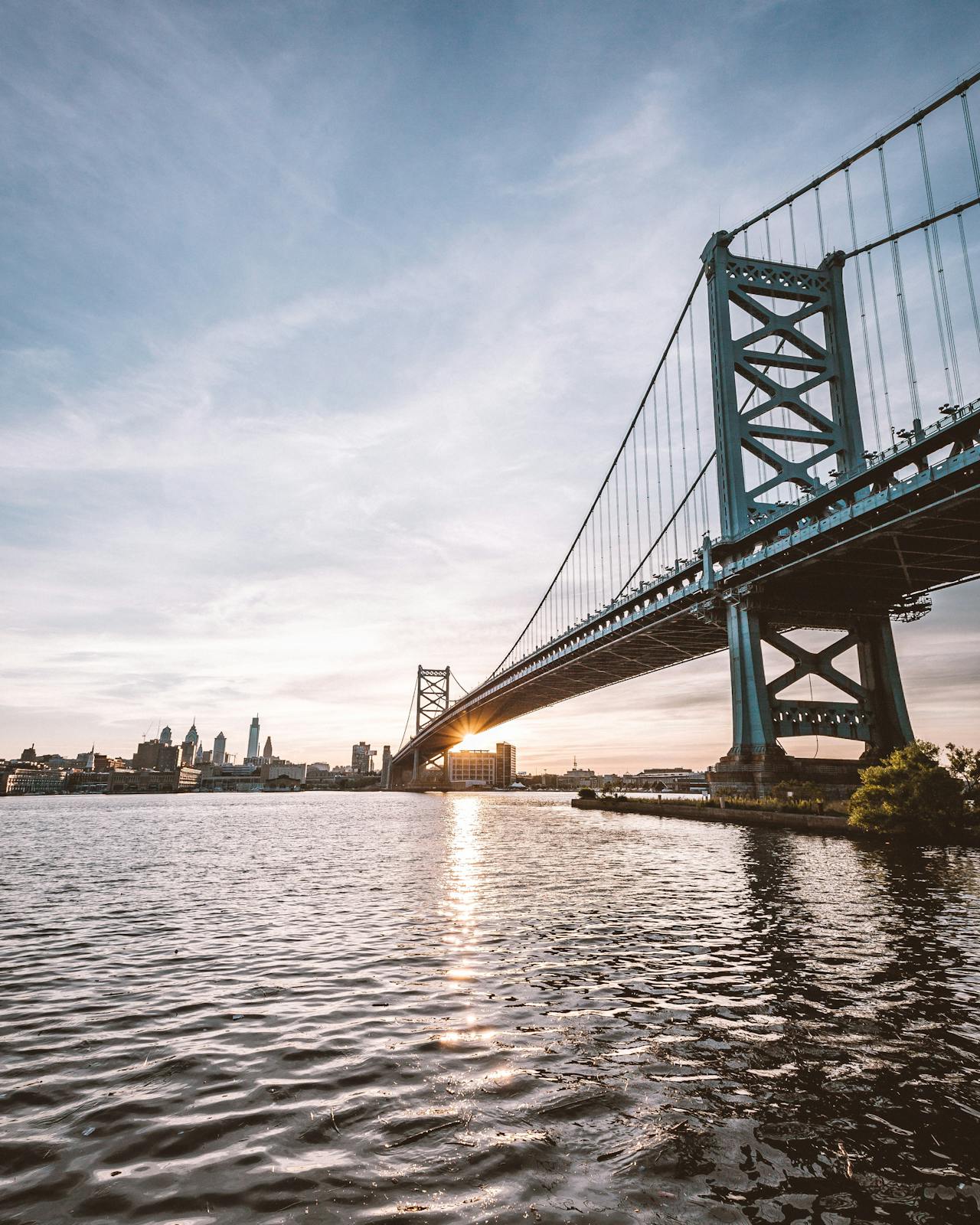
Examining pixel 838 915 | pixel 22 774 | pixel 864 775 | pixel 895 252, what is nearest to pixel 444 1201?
pixel 838 915

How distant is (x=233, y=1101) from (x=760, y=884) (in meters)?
13.6

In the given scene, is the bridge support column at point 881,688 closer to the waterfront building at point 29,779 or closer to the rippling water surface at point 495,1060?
the rippling water surface at point 495,1060

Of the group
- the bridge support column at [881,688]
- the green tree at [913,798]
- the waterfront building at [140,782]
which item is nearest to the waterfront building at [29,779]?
the waterfront building at [140,782]

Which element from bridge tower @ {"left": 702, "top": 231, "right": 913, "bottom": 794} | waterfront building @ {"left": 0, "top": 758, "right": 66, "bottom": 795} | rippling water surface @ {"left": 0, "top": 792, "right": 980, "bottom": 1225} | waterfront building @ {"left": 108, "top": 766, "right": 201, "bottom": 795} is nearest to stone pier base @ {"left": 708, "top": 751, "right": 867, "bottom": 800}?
bridge tower @ {"left": 702, "top": 231, "right": 913, "bottom": 794}

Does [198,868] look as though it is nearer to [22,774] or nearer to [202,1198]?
[202,1198]

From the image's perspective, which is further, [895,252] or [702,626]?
[702,626]

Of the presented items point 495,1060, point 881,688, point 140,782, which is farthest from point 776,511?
point 140,782

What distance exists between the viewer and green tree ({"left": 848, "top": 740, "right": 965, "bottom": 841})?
22.9 meters

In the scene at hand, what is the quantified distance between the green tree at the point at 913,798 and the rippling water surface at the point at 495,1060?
33.7ft

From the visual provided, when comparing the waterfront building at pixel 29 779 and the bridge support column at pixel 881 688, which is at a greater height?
the bridge support column at pixel 881 688

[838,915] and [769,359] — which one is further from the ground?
[769,359]

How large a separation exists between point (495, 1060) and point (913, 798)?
2249 cm

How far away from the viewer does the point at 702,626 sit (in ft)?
178

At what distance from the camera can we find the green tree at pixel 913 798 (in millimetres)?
22875
